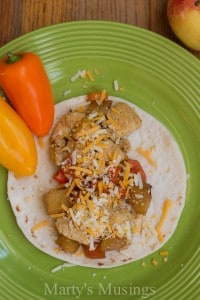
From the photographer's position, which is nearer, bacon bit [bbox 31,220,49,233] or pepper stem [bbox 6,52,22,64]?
pepper stem [bbox 6,52,22,64]

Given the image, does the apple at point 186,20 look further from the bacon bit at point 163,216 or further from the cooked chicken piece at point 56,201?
the cooked chicken piece at point 56,201

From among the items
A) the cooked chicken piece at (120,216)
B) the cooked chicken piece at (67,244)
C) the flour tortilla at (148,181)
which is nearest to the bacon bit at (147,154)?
the flour tortilla at (148,181)

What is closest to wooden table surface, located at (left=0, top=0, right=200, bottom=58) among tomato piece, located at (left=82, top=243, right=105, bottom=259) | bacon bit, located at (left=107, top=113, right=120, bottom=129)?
bacon bit, located at (left=107, top=113, right=120, bottom=129)

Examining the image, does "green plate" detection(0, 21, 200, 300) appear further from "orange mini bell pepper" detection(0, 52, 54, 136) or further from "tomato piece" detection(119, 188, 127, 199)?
"tomato piece" detection(119, 188, 127, 199)

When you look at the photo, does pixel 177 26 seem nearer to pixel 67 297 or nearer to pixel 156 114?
pixel 156 114

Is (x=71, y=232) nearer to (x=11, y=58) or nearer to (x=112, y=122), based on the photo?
(x=112, y=122)

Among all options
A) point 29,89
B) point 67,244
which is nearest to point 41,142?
point 29,89
